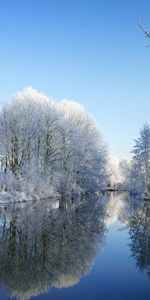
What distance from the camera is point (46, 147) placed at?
44.8 m

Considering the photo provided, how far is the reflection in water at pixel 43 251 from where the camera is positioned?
997cm

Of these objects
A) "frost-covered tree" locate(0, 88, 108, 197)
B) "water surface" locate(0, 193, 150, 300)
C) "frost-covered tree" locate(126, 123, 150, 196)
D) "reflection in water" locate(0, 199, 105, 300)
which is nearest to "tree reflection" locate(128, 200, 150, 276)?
"water surface" locate(0, 193, 150, 300)

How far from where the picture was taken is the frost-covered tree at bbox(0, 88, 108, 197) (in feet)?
132

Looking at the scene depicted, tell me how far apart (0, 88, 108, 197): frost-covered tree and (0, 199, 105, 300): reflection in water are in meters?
15.4

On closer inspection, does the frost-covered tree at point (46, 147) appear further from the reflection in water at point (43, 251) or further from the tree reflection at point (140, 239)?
the reflection in water at point (43, 251)

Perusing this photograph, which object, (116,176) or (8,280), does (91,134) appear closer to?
(8,280)

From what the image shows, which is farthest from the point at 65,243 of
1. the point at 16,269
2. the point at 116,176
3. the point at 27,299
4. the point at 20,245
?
the point at 116,176

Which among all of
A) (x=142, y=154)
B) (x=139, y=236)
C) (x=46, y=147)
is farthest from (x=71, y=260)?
(x=142, y=154)

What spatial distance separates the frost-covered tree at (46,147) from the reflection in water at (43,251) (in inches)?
605

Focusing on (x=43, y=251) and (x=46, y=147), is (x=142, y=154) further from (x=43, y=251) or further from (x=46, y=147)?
(x=43, y=251)

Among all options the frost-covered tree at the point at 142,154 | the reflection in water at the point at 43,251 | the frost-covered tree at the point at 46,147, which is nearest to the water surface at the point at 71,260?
the reflection in water at the point at 43,251

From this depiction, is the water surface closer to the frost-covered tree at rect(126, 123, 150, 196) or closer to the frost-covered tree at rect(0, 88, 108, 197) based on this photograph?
the frost-covered tree at rect(0, 88, 108, 197)

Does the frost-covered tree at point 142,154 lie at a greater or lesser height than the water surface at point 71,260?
greater

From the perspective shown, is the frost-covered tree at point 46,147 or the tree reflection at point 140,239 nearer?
the tree reflection at point 140,239
